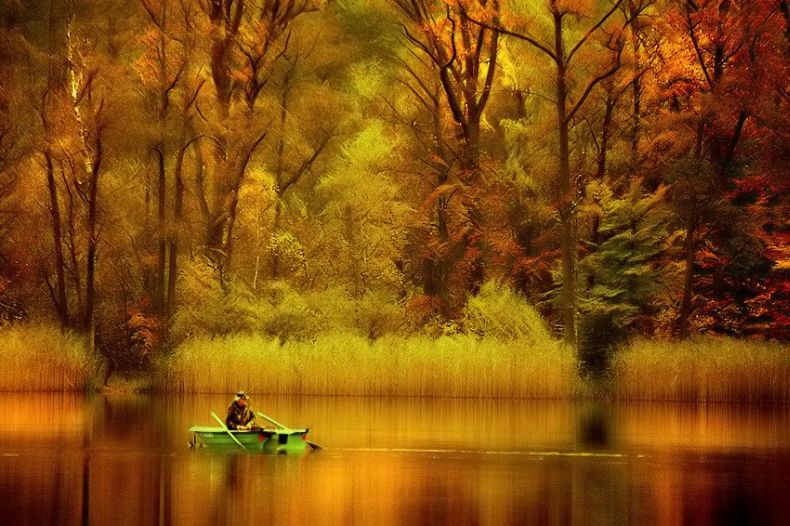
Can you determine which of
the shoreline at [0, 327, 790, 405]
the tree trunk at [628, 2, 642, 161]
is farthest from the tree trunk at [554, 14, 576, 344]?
the tree trunk at [628, 2, 642, 161]

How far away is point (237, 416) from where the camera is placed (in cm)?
2492

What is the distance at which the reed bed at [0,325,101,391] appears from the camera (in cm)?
3634

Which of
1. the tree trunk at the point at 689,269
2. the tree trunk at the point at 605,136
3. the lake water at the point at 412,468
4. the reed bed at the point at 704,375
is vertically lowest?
the lake water at the point at 412,468

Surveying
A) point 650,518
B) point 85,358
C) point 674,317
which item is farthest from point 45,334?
point 650,518

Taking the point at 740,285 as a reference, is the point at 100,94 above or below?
above

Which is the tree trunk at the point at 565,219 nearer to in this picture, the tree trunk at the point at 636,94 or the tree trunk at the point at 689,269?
the tree trunk at the point at 689,269

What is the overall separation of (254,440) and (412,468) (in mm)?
4235

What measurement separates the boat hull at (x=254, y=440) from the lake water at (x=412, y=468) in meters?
0.42

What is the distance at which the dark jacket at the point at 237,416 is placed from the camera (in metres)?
24.9

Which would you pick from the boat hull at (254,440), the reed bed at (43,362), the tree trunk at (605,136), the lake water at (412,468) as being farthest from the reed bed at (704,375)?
the reed bed at (43,362)

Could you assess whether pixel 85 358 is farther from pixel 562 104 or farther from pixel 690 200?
pixel 690 200

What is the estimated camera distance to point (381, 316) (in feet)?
143

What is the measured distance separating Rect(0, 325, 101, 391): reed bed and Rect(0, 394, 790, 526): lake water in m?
2.90

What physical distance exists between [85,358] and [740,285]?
18300mm
